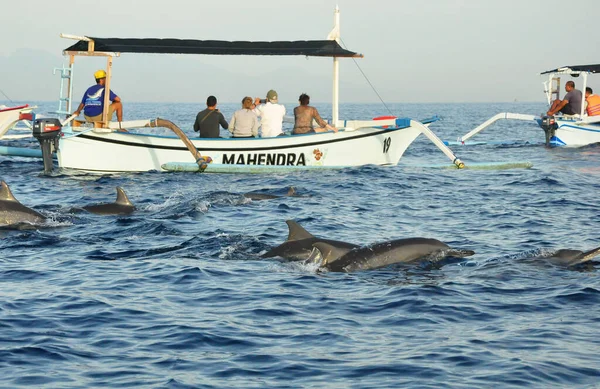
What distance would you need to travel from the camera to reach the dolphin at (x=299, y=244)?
1164cm

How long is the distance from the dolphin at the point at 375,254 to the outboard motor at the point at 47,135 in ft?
41.1

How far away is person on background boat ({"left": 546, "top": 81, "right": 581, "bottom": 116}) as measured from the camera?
34.3 m

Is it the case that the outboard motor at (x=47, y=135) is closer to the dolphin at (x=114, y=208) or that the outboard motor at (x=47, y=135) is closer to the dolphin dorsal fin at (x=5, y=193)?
the dolphin at (x=114, y=208)

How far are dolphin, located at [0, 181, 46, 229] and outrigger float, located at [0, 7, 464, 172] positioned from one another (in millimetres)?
8012

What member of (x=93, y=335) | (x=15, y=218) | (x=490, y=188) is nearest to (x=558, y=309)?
(x=93, y=335)

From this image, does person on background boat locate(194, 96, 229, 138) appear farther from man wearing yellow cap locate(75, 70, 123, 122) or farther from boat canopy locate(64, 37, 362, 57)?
man wearing yellow cap locate(75, 70, 123, 122)

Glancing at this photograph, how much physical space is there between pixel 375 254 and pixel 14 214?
618cm

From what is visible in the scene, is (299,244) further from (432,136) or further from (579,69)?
(579,69)

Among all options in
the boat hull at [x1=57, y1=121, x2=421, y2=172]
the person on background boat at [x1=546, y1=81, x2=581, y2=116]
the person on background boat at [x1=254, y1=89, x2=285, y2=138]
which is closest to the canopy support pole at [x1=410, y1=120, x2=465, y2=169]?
the boat hull at [x1=57, y1=121, x2=421, y2=172]

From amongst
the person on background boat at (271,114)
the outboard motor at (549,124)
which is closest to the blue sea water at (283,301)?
the person on background boat at (271,114)

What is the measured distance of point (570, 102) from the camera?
34688 millimetres

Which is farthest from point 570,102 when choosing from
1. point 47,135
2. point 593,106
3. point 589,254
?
point 589,254

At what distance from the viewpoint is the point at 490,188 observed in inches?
836

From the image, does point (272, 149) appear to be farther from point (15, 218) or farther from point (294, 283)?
point (294, 283)
